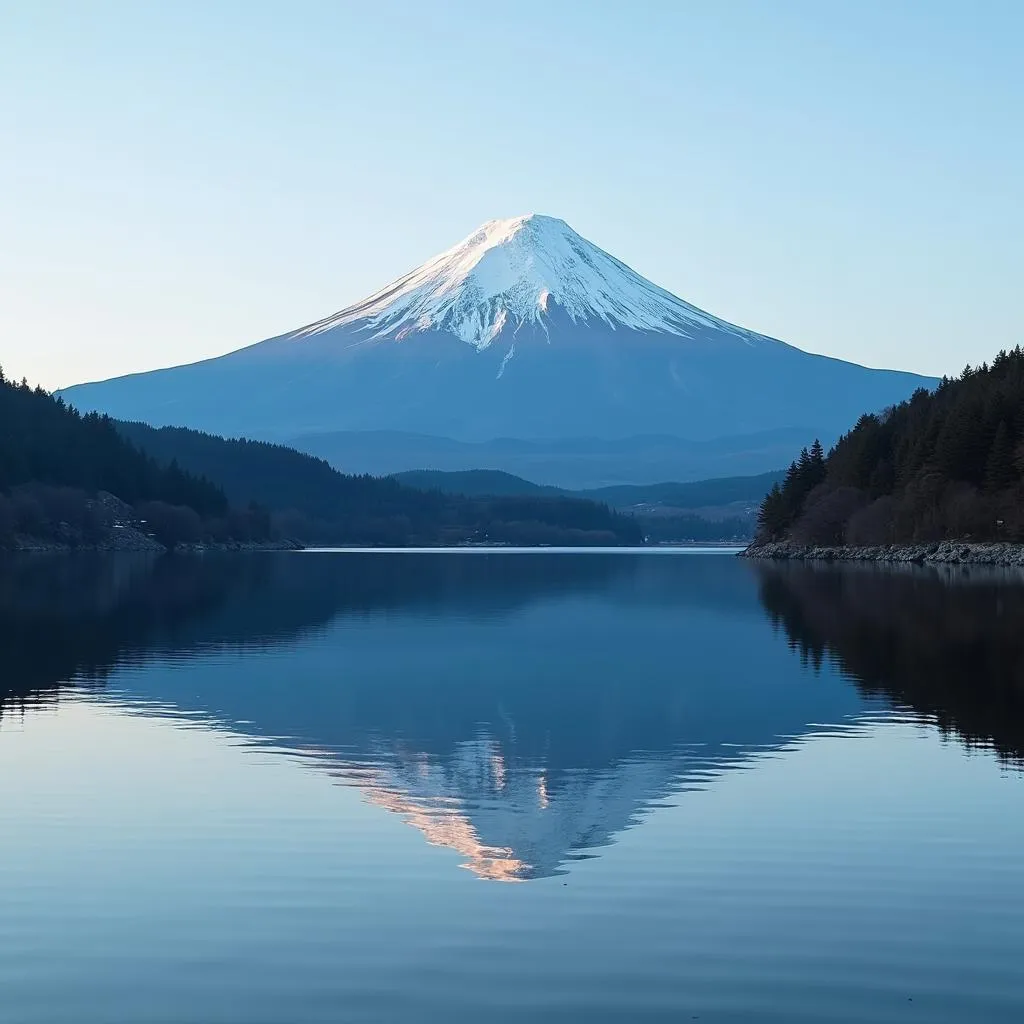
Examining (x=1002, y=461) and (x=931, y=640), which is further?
(x=1002, y=461)

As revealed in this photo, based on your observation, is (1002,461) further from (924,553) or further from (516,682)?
(516,682)

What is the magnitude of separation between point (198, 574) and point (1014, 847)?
96433mm

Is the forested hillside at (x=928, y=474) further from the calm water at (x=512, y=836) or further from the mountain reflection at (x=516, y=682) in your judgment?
the calm water at (x=512, y=836)

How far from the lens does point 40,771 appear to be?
23.8 m

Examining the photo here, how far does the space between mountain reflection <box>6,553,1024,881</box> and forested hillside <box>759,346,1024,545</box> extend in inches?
1572

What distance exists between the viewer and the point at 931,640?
45844 millimetres

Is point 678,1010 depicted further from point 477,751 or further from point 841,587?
point 841,587

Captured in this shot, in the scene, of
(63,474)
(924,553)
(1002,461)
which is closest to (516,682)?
(1002,461)

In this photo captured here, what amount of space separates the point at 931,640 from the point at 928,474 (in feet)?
255

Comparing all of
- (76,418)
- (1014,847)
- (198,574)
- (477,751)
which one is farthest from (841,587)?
(76,418)

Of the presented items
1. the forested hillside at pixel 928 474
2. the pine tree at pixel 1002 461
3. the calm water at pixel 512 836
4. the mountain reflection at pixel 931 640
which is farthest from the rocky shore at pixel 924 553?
the calm water at pixel 512 836

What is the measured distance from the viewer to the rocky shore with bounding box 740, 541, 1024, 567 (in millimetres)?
110062

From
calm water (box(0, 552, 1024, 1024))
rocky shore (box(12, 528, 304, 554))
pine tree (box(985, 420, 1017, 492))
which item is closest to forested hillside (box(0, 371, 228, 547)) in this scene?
rocky shore (box(12, 528, 304, 554))

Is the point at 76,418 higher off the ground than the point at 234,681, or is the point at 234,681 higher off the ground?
the point at 76,418
